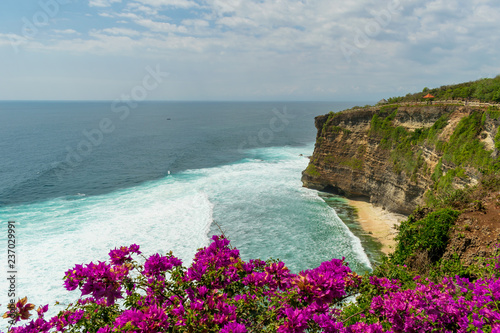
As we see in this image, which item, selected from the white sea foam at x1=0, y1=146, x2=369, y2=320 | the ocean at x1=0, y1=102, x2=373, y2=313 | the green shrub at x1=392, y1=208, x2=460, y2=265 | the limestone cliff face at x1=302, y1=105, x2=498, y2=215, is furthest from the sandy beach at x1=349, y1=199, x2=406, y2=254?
the green shrub at x1=392, y1=208, x2=460, y2=265

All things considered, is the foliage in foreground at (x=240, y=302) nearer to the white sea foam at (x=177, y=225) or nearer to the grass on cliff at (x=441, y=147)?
the white sea foam at (x=177, y=225)

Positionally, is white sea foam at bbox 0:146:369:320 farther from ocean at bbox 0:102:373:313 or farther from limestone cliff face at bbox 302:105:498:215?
limestone cliff face at bbox 302:105:498:215

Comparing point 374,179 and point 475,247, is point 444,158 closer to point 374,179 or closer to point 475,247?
point 374,179

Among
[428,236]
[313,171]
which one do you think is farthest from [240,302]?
[313,171]

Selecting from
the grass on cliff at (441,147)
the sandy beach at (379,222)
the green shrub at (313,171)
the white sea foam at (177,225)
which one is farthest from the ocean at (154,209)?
the grass on cliff at (441,147)

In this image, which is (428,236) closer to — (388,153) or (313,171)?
(388,153)

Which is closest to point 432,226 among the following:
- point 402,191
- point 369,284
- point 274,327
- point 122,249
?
point 369,284
